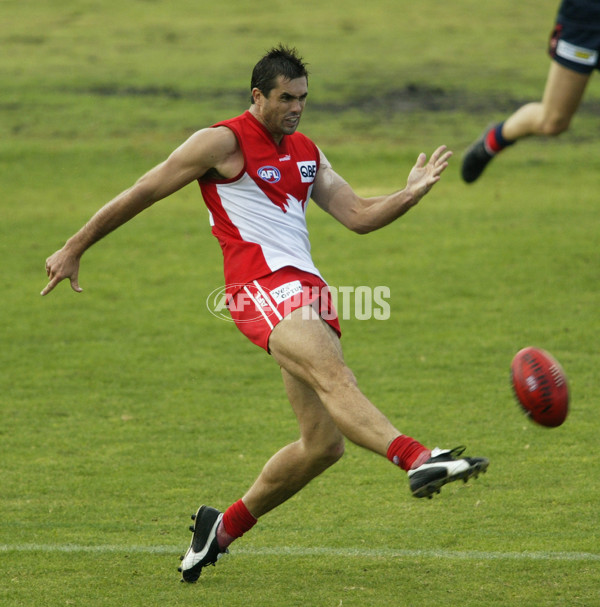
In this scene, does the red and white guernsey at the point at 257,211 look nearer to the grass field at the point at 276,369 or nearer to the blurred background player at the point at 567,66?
the grass field at the point at 276,369

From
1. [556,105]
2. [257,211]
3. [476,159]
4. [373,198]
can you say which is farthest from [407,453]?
[476,159]

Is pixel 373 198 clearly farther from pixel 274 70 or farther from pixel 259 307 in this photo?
pixel 259 307

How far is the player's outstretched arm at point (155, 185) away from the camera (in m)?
5.42

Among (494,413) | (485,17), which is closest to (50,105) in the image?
(485,17)

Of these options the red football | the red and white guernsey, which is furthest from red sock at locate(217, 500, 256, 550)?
the red football

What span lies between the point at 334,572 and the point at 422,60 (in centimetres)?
2196

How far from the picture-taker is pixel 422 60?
26.2 metres

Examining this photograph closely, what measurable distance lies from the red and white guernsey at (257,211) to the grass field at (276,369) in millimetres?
1687

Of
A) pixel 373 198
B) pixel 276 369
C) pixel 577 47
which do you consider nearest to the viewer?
pixel 373 198

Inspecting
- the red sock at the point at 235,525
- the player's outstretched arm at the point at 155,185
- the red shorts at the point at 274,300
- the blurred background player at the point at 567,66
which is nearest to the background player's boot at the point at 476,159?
the blurred background player at the point at 567,66

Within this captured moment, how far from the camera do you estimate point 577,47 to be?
7.35m

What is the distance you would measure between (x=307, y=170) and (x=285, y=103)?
0.46 metres

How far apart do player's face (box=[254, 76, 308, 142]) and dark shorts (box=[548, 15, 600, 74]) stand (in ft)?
8.46

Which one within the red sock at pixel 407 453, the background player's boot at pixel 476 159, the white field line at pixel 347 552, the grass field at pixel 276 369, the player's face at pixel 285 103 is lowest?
the grass field at pixel 276 369
